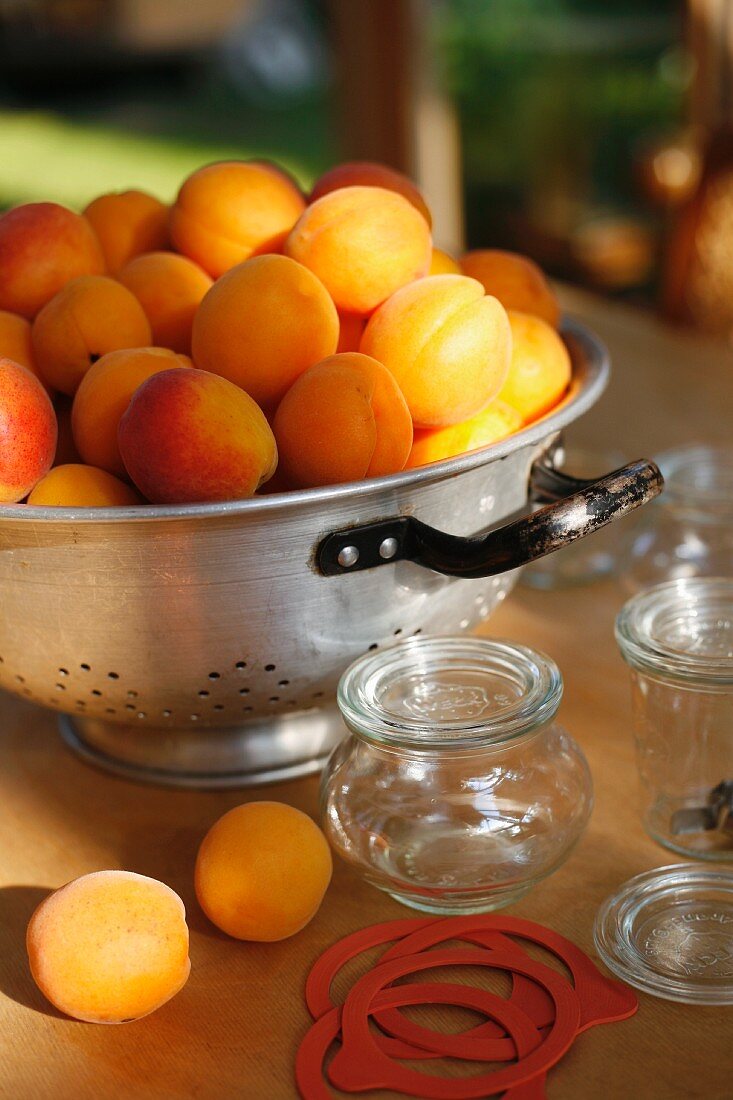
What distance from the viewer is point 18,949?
1.77 ft

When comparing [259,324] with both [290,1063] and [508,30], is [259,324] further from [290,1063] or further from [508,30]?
[508,30]

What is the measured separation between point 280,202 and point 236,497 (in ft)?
0.84

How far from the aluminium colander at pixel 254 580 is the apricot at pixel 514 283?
12 cm

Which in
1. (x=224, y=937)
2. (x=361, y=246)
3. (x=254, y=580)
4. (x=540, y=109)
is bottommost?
(x=540, y=109)

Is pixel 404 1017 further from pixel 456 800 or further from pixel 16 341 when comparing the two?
pixel 16 341

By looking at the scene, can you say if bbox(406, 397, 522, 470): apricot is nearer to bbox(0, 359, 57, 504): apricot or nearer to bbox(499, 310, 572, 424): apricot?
bbox(499, 310, 572, 424): apricot

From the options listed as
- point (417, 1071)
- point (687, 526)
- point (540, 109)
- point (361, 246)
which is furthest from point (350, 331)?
point (540, 109)

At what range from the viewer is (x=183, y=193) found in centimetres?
73

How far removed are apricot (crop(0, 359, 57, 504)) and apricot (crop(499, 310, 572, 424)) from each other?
0.85ft

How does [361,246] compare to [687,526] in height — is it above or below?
above

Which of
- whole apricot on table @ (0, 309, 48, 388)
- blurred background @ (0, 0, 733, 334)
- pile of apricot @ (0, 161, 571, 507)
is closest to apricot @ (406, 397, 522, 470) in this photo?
pile of apricot @ (0, 161, 571, 507)

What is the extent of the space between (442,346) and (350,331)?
10 centimetres

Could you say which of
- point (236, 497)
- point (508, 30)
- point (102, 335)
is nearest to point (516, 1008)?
point (236, 497)

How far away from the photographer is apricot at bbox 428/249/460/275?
727 mm
